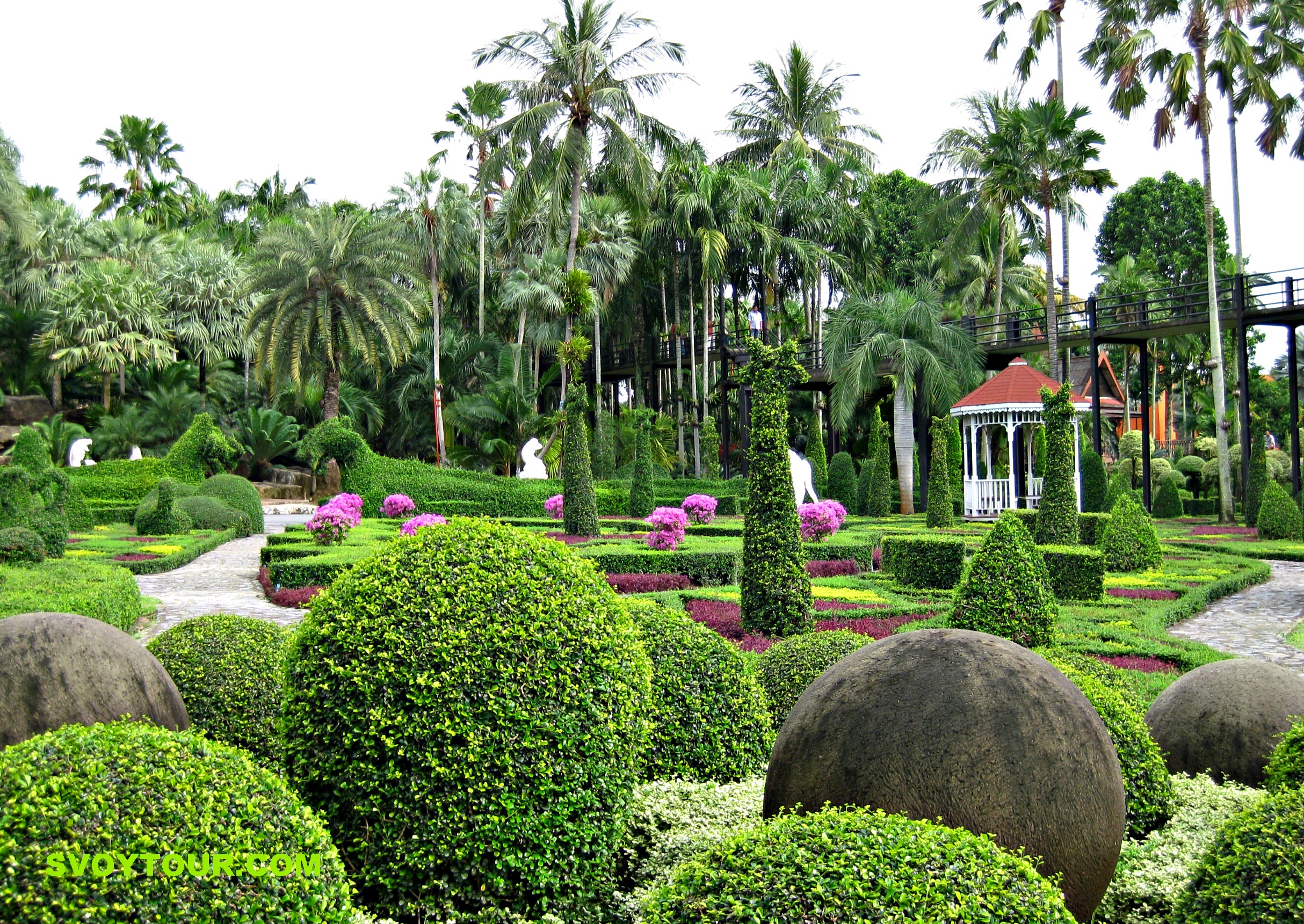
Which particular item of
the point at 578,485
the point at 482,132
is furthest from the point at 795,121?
the point at 578,485

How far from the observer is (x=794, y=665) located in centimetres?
540

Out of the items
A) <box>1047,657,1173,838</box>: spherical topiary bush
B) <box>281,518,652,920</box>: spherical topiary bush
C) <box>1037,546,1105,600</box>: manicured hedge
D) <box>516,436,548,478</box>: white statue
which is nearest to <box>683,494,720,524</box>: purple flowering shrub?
<box>1037,546,1105,600</box>: manicured hedge

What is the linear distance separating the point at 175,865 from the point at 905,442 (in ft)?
89.7

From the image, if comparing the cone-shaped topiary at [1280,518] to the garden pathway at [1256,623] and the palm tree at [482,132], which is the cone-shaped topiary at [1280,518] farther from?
the palm tree at [482,132]

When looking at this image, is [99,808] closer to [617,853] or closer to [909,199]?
[617,853]

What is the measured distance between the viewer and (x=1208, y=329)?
26.4 meters

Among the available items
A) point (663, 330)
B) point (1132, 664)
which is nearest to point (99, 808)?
point (1132, 664)

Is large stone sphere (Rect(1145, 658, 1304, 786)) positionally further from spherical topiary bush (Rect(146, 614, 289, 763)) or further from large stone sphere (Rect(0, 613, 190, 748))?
large stone sphere (Rect(0, 613, 190, 748))

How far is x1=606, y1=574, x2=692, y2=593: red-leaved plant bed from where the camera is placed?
12.4m

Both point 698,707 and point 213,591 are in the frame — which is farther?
point 213,591

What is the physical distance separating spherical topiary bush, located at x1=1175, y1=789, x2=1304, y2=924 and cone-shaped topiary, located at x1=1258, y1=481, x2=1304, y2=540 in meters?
20.5

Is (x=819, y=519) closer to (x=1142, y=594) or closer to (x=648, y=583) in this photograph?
(x=648, y=583)

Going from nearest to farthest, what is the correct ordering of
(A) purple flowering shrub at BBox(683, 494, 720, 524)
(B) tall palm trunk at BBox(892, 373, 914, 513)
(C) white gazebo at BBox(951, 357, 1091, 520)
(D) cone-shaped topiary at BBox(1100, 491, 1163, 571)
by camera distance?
(D) cone-shaped topiary at BBox(1100, 491, 1163, 571)
(A) purple flowering shrub at BBox(683, 494, 720, 524)
(C) white gazebo at BBox(951, 357, 1091, 520)
(B) tall palm trunk at BBox(892, 373, 914, 513)

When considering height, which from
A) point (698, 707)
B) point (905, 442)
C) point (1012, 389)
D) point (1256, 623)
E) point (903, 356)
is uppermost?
point (903, 356)
